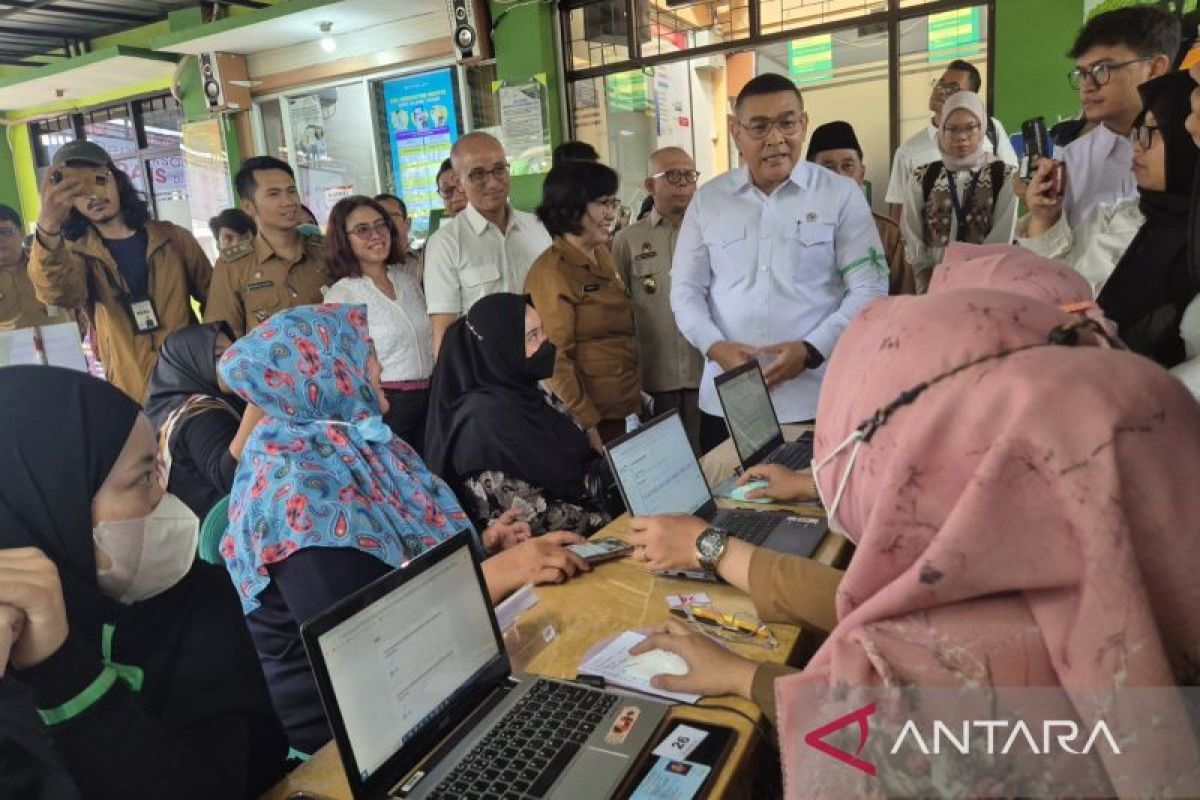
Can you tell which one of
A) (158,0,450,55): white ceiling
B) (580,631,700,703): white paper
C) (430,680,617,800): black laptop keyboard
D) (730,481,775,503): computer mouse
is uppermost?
(158,0,450,55): white ceiling

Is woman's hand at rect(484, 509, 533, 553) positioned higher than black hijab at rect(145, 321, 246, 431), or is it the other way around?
black hijab at rect(145, 321, 246, 431)

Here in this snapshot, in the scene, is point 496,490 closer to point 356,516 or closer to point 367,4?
point 356,516

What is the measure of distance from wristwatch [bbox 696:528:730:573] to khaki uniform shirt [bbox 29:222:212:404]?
2.79 m

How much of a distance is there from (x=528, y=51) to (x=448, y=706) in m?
5.67

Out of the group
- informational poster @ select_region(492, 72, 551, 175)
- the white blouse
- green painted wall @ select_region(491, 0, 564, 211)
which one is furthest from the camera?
informational poster @ select_region(492, 72, 551, 175)

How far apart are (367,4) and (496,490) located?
17.4 ft

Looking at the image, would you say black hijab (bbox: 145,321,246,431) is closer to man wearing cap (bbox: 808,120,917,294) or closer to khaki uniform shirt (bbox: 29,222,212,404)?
khaki uniform shirt (bbox: 29,222,212,404)

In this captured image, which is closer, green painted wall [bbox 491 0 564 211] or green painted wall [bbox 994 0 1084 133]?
green painted wall [bbox 994 0 1084 133]

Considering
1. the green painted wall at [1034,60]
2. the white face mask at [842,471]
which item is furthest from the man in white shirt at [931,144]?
the white face mask at [842,471]

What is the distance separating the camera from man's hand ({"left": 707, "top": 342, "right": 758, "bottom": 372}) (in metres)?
2.53

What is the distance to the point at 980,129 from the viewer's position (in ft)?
11.4

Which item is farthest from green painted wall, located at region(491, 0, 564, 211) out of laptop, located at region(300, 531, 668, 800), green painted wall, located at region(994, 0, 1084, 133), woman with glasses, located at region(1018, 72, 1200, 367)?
laptop, located at region(300, 531, 668, 800)

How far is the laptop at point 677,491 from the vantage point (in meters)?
1.72

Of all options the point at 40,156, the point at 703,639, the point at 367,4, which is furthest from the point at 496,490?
the point at 40,156
